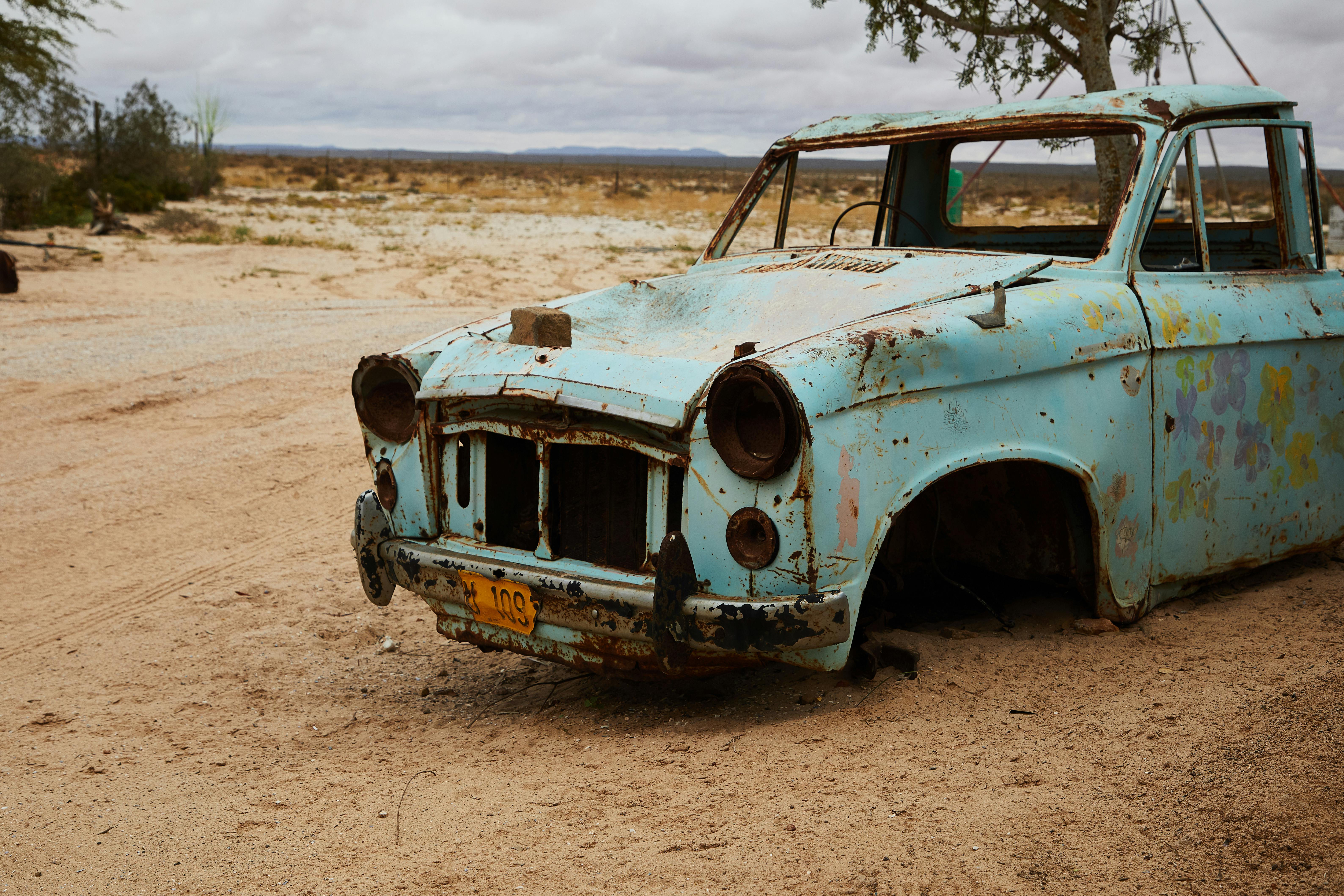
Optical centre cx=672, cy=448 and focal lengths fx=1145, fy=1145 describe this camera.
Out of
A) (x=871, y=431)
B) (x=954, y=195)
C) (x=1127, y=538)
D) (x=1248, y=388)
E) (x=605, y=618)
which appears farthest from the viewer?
(x=954, y=195)

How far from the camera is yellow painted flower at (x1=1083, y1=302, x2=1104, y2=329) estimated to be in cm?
310

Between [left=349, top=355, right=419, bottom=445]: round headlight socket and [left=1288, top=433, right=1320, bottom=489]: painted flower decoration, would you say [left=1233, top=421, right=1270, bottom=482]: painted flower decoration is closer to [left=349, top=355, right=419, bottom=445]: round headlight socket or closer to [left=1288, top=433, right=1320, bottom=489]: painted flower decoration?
[left=1288, top=433, right=1320, bottom=489]: painted flower decoration

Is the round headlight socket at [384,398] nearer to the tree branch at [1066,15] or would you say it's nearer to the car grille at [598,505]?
the car grille at [598,505]

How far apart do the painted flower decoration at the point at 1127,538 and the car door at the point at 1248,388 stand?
0.29 ft

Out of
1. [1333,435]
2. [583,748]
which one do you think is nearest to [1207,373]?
[1333,435]

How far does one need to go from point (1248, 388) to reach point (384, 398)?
264 cm

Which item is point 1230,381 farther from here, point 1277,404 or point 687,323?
point 687,323

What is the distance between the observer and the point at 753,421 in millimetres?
2703

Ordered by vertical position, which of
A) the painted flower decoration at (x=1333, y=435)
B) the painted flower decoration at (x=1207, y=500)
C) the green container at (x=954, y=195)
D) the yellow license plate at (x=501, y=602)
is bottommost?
the yellow license plate at (x=501, y=602)

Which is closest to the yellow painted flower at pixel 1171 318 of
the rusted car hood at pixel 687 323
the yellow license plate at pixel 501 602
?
the rusted car hood at pixel 687 323

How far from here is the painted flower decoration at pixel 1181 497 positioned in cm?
336

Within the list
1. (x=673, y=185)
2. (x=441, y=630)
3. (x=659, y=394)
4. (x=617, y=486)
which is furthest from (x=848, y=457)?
(x=673, y=185)

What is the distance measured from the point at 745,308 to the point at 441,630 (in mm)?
1368

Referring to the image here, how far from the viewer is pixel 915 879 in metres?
2.20
